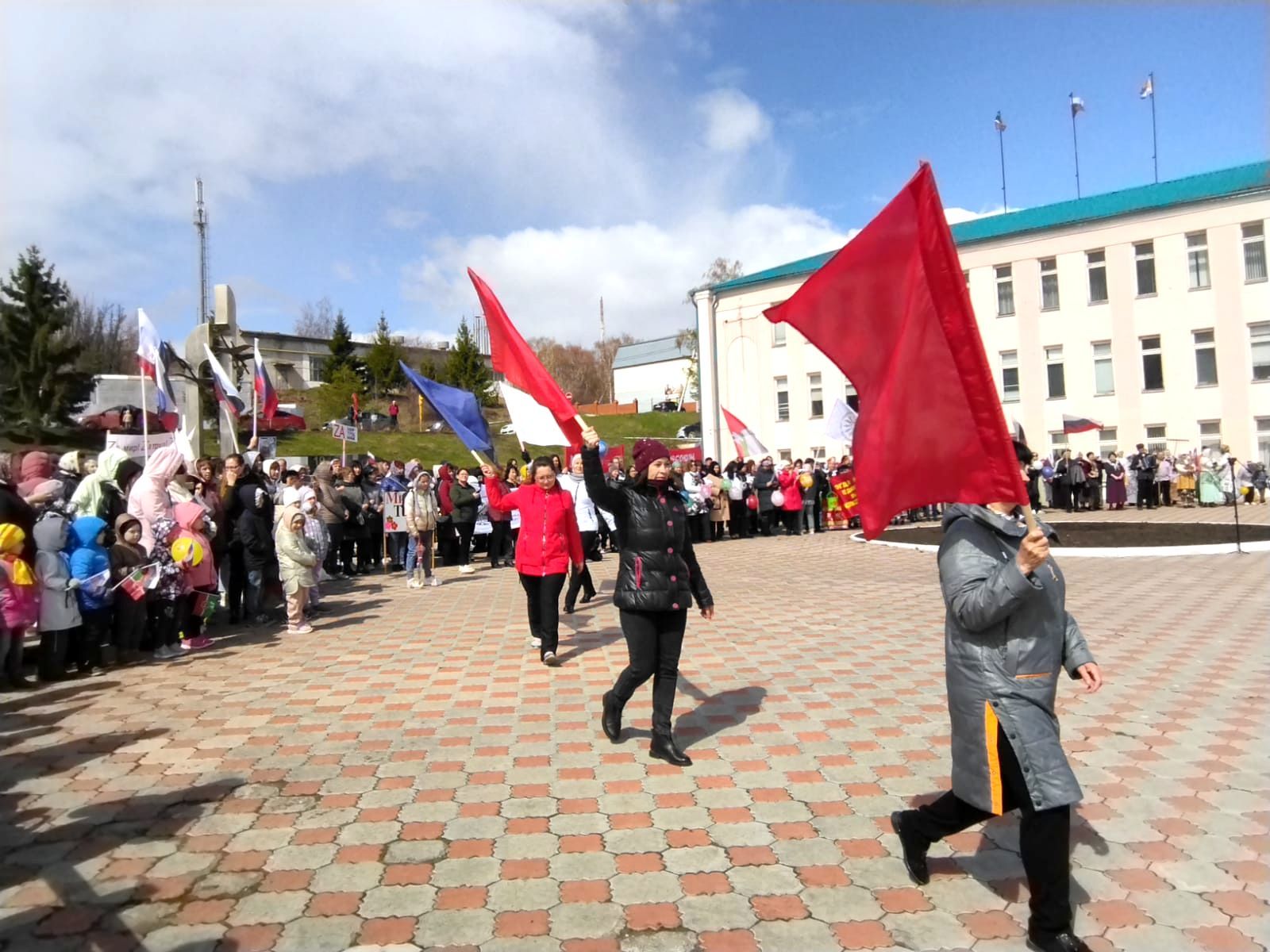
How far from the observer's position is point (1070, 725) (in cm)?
585

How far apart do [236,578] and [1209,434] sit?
33225mm

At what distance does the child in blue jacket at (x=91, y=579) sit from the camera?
7.75 meters

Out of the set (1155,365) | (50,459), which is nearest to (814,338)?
(50,459)

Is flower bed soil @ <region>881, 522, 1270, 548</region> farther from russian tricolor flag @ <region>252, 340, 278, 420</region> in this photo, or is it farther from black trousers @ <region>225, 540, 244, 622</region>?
russian tricolor flag @ <region>252, 340, 278, 420</region>

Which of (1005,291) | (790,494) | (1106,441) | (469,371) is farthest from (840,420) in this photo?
(469,371)

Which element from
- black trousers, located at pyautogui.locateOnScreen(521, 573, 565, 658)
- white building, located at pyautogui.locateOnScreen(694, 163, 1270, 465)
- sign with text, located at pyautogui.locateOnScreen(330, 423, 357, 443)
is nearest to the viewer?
black trousers, located at pyautogui.locateOnScreen(521, 573, 565, 658)

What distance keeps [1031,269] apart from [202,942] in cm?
3733

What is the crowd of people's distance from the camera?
1032 inches

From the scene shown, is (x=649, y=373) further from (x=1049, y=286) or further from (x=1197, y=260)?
(x=1197, y=260)

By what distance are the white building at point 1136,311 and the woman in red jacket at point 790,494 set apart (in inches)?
494

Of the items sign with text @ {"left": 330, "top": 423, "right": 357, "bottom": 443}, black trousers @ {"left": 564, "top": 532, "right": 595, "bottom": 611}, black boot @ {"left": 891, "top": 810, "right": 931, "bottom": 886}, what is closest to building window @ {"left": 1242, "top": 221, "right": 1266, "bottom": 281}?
black trousers @ {"left": 564, "top": 532, "right": 595, "bottom": 611}

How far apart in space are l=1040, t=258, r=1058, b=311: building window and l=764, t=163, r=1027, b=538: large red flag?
114 feet

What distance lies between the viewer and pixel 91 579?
305 inches

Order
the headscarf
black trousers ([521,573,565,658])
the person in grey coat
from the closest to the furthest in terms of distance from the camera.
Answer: the person in grey coat < the headscarf < black trousers ([521,573,565,658])
